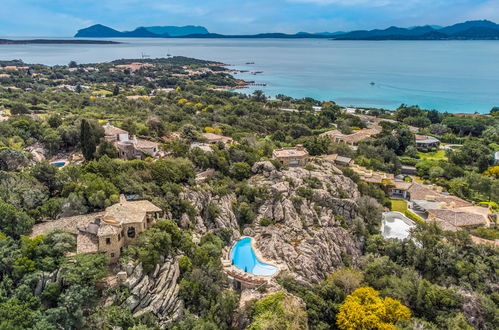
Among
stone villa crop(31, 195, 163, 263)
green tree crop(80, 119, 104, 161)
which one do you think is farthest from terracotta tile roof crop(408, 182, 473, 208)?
green tree crop(80, 119, 104, 161)

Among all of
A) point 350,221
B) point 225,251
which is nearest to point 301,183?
point 350,221

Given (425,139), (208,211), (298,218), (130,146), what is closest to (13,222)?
(208,211)

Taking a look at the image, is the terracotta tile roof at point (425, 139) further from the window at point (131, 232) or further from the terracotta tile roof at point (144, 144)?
the window at point (131, 232)

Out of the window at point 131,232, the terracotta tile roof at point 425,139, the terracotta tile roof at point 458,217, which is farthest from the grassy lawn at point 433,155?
the window at point 131,232

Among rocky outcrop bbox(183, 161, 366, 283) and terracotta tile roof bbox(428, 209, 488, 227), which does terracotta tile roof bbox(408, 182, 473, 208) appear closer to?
terracotta tile roof bbox(428, 209, 488, 227)

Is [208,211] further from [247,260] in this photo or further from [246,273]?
[246,273]

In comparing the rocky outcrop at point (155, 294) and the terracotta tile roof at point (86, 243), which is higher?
the terracotta tile roof at point (86, 243)

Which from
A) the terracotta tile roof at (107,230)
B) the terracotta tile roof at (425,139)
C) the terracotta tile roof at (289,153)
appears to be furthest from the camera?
the terracotta tile roof at (425,139)
